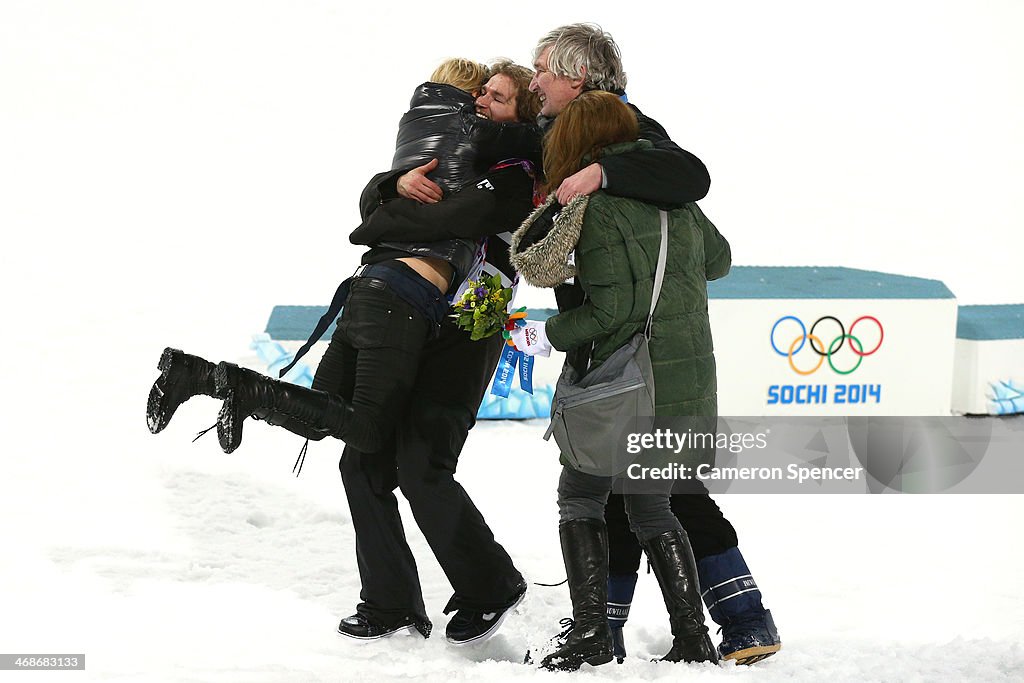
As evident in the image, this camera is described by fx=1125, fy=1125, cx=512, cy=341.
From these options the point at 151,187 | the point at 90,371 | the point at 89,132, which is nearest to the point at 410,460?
the point at 90,371

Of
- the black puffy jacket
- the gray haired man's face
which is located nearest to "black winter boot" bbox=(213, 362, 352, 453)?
the black puffy jacket

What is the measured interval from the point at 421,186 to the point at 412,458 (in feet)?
2.52

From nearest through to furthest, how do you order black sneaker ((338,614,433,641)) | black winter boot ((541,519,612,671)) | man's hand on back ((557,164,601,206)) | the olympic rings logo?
man's hand on back ((557,164,601,206)) → black winter boot ((541,519,612,671)) → black sneaker ((338,614,433,641)) → the olympic rings logo

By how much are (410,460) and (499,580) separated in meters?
0.44

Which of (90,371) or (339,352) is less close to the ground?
(339,352)

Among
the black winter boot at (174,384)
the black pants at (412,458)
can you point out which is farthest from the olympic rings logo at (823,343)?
the black winter boot at (174,384)

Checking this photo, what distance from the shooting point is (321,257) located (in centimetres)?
1045

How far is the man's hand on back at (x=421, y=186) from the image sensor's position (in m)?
3.16

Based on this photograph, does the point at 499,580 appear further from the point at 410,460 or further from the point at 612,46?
the point at 612,46

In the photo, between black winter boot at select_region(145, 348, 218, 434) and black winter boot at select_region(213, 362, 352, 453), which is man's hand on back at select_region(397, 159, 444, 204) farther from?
black winter boot at select_region(145, 348, 218, 434)

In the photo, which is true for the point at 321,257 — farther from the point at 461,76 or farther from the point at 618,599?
the point at 618,599

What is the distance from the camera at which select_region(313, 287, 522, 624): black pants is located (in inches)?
125

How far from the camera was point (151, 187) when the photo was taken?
11383 mm

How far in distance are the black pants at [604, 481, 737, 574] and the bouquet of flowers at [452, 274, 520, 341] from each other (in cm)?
Result: 57
